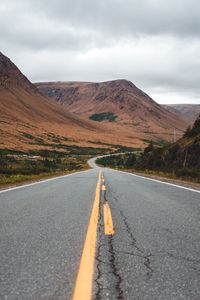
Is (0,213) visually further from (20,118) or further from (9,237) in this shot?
(20,118)

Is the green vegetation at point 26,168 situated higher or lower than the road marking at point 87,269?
lower

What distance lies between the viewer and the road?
3379 millimetres

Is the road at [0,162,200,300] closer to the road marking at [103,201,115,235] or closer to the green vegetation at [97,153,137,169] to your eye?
the road marking at [103,201,115,235]

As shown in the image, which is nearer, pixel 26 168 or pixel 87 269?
pixel 87 269

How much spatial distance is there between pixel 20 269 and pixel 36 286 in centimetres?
55

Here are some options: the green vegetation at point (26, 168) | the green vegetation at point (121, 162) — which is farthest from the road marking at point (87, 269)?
the green vegetation at point (121, 162)

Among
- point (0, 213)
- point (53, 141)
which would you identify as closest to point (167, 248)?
point (0, 213)

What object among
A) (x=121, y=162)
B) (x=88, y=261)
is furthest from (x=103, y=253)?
(x=121, y=162)

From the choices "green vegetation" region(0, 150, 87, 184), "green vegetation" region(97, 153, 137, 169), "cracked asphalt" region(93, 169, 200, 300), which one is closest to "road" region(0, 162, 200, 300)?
"cracked asphalt" region(93, 169, 200, 300)

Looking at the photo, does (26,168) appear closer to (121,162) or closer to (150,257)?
(150,257)

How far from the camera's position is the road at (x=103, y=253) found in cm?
338

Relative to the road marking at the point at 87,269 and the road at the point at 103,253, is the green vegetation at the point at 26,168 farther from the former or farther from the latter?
the road marking at the point at 87,269

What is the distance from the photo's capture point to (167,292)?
3309mm

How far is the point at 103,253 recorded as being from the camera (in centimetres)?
454
